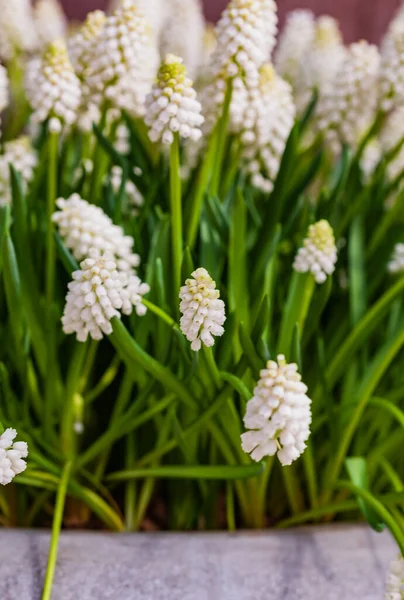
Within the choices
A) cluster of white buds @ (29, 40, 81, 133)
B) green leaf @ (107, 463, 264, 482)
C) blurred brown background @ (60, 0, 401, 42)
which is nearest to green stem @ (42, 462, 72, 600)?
green leaf @ (107, 463, 264, 482)

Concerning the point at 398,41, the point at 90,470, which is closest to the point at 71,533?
the point at 90,470

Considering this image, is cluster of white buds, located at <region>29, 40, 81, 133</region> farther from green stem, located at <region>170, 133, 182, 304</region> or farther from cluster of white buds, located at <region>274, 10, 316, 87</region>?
cluster of white buds, located at <region>274, 10, 316, 87</region>

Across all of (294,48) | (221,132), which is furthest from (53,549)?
(294,48)

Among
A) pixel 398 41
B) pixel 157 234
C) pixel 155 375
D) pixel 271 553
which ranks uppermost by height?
pixel 398 41

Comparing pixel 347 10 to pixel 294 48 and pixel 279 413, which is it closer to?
pixel 294 48

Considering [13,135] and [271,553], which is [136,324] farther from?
[13,135]

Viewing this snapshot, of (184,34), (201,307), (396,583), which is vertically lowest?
(396,583)

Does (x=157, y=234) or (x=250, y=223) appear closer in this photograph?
(x=157, y=234)
